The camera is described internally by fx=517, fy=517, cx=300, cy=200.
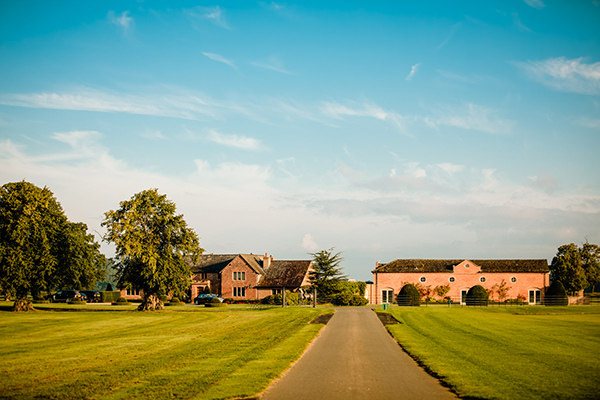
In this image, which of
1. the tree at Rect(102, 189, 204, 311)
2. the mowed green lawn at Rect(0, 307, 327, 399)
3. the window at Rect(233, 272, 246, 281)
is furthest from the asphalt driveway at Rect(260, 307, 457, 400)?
the window at Rect(233, 272, 246, 281)

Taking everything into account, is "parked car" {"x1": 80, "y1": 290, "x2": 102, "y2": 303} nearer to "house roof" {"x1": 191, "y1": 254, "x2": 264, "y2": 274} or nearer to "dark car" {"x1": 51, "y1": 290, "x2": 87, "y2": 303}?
"dark car" {"x1": 51, "y1": 290, "x2": 87, "y2": 303}

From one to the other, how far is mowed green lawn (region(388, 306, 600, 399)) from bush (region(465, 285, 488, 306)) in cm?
3335

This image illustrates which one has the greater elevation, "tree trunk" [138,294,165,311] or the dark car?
"tree trunk" [138,294,165,311]

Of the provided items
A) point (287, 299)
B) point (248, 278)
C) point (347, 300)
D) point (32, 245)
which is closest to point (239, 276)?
point (248, 278)

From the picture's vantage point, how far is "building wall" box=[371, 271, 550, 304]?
76.4m

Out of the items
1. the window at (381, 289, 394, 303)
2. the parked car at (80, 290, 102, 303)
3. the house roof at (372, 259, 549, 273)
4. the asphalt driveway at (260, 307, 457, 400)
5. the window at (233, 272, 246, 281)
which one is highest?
the house roof at (372, 259, 549, 273)

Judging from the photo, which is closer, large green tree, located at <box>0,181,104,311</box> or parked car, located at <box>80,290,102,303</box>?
large green tree, located at <box>0,181,104,311</box>

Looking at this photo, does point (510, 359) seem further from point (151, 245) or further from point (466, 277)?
point (466, 277)

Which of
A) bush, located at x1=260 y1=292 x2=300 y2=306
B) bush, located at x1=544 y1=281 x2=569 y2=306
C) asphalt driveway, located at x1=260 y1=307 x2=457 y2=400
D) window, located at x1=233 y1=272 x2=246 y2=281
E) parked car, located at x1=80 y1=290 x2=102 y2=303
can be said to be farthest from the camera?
parked car, located at x1=80 y1=290 x2=102 y2=303

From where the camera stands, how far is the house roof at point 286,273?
7806 cm

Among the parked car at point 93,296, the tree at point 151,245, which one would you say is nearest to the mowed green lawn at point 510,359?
the tree at point 151,245

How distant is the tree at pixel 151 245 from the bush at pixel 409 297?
27.7 meters

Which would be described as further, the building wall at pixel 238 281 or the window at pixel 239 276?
the window at pixel 239 276

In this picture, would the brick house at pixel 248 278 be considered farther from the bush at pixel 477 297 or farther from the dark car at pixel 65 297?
the bush at pixel 477 297
